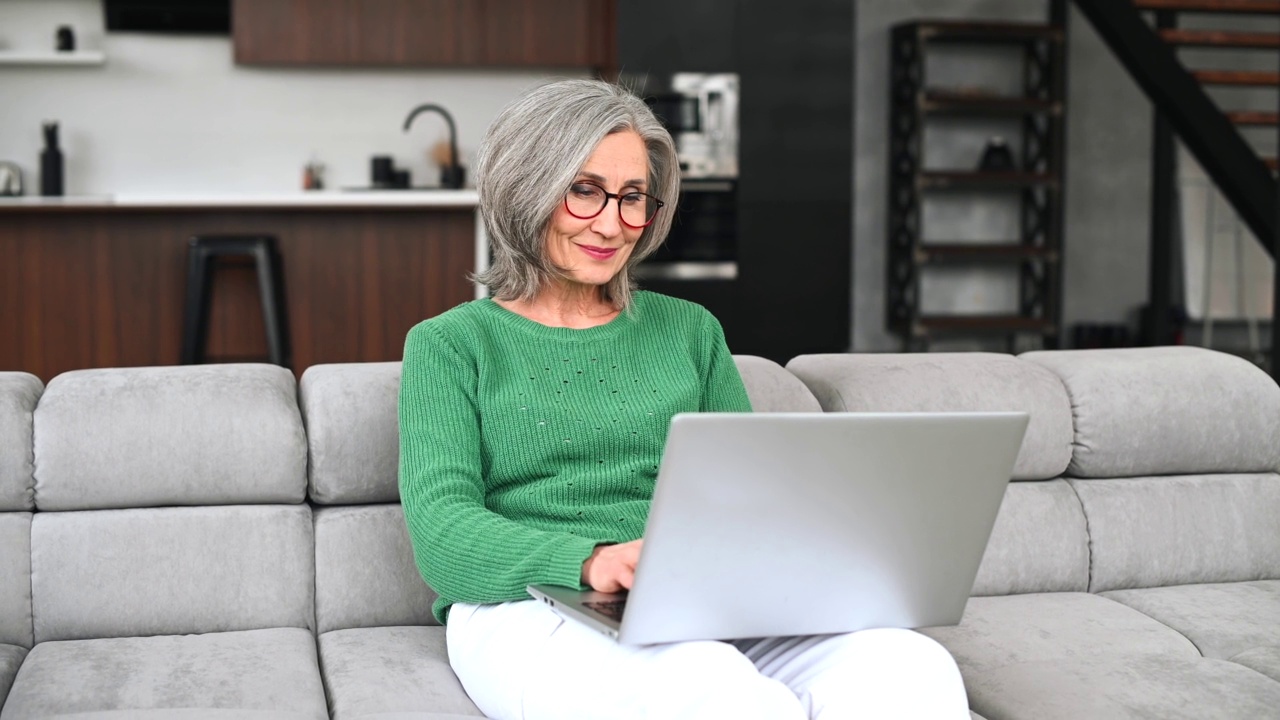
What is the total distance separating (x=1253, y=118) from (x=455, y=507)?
476 centimetres

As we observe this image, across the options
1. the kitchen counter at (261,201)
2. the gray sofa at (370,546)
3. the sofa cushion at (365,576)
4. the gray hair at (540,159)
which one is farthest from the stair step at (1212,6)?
the sofa cushion at (365,576)

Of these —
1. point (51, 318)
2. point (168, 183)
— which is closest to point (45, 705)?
point (51, 318)

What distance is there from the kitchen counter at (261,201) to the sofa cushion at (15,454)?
350 centimetres

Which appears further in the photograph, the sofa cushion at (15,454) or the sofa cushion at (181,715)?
the sofa cushion at (15,454)

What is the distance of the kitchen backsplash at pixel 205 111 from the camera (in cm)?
616

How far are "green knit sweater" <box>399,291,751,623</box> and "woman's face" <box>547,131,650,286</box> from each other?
10 centimetres

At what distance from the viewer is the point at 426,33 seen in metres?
6.21

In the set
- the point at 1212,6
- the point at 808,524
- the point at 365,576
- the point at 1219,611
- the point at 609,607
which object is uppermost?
the point at 1212,6

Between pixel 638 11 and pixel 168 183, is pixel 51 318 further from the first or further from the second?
pixel 638 11

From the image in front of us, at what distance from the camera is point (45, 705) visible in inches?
64.2

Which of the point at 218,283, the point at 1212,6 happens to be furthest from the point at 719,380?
the point at 1212,6

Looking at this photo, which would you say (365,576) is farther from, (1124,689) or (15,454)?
(1124,689)

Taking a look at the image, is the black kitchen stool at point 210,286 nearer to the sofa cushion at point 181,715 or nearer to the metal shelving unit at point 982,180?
the metal shelving unit at point 982,180

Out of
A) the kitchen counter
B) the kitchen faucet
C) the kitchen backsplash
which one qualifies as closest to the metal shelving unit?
the kitchen backsplash
